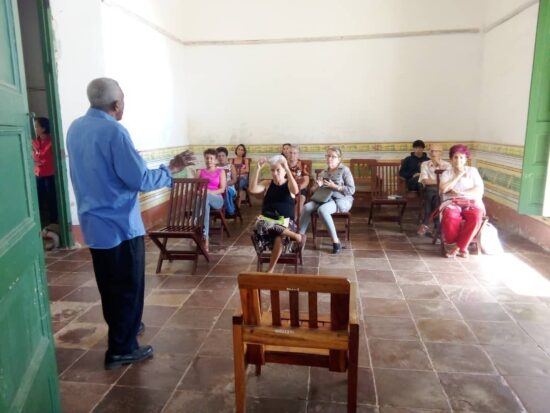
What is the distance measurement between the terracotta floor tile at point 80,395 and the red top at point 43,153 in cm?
337

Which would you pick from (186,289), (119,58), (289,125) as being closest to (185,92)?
(289,125)

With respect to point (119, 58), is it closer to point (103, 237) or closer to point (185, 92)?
point (185, 92)

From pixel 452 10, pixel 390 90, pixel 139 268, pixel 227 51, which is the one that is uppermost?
pixel 452 10

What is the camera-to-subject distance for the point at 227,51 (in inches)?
295

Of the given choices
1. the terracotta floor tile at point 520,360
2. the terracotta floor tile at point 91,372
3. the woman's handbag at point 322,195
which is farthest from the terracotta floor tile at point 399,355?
the woman's handbag at point 322,195

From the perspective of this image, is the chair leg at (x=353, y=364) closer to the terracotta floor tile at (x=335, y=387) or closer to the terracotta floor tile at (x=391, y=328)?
the terracotta floor tile at (x=335, y=387)

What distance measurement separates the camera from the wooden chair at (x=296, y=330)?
6.00ft

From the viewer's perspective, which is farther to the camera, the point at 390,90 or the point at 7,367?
the point at 390,90

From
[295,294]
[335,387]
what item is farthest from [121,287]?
[335,387]

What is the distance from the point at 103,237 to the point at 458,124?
6413 mm

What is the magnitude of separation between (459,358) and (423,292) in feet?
3.57

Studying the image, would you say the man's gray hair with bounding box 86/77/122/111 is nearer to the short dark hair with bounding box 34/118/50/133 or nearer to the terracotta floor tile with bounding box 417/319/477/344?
the terracotta floor tile with bounding box 417/319/477/344

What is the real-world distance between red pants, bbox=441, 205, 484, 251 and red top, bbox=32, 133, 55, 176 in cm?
457

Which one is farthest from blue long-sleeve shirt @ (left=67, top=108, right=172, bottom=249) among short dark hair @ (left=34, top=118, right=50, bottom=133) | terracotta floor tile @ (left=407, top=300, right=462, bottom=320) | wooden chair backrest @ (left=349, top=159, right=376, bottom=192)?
wooden chair backrest @ (left=349, top=159, right=376, bottom=192)
